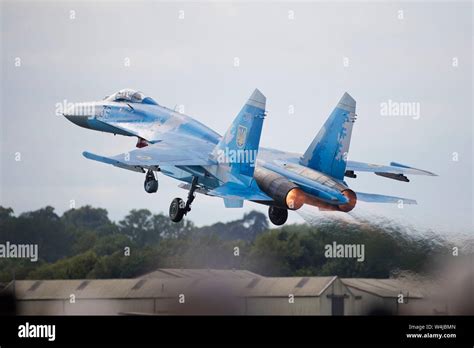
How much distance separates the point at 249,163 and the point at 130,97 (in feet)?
23.2

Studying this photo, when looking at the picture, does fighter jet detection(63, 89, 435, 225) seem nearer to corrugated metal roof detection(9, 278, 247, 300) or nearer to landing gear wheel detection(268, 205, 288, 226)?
landing gear wheel detection(268, 205, 288, 226)

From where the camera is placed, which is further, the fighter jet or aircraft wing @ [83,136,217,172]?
aircraft wing @ [83,136,217,172]

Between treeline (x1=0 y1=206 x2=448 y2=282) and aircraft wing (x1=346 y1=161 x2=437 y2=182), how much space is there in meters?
2.01

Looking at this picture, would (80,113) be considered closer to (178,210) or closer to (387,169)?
(178,210)

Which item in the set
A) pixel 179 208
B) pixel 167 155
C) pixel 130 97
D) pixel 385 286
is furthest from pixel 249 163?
pixel 130 97

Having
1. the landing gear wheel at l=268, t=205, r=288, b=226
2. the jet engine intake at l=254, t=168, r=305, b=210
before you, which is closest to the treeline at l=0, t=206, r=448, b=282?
the landing gear wheel at l=268, t=205, r=288, b=226

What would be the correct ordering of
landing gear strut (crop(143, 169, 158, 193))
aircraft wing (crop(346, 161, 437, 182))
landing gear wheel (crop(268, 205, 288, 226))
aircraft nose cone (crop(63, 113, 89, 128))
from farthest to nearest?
aircraft nose cone (crop(63, 113, 89, 128)), aircraft wing (crop(346, 161, 437, 182)), landing gear strut (crop(143, 169, 158, 193)), landing gear wheel (crop(268, 205, 288, 226))

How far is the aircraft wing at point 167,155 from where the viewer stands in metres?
47.2

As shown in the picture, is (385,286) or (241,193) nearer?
(241,193)

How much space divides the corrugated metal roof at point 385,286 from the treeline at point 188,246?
380 millimetres

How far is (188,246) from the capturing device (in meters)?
51.2

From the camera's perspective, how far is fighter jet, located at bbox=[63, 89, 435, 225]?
46.4 metres

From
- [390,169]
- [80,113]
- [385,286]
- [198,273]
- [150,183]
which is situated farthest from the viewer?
[80,113]
